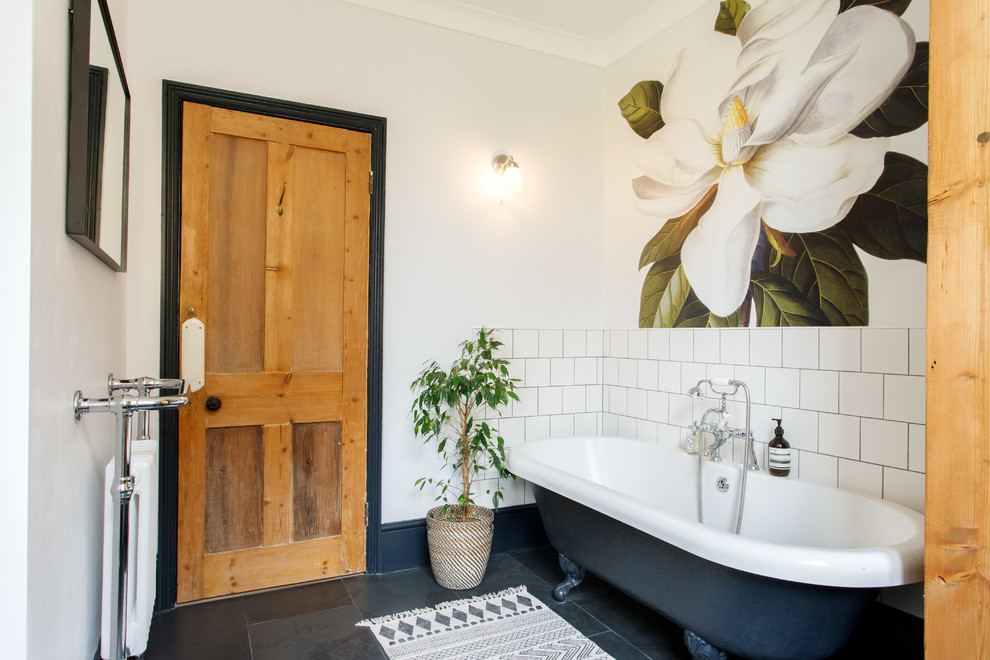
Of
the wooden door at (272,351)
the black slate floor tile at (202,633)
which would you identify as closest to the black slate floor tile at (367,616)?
the black slate floor tile at (202,633)

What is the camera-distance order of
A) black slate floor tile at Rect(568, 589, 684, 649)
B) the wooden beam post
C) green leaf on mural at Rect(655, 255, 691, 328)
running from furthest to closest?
1. green leaf on mural at Rect(655, 255, 691, 328)
2. black slate floor tile at Rect(568, 589, 684, 649)
3. the wooden beam post

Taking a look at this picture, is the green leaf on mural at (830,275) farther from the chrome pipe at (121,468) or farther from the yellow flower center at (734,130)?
the chrome pipe at (121,468)

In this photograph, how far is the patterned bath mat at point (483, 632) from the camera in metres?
2.08

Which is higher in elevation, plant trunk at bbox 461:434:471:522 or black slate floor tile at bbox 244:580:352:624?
plant trunk at bbox 461:434:471:522

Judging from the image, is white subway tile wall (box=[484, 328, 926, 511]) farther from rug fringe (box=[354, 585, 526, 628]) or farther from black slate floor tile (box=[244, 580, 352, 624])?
black slate floor tile (box=[244, 580, 352, 624])

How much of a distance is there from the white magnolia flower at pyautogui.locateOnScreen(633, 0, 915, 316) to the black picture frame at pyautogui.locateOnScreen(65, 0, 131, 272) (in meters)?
2.28

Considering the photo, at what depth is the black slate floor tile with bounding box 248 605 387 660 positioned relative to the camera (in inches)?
82.1

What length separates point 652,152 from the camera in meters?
3.06

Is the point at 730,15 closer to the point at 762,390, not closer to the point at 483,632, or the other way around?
the point at 762,390

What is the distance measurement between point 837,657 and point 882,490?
0.58 m

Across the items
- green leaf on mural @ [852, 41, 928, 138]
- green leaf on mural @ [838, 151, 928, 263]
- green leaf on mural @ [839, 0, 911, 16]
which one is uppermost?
green leaf on mural @ [839, 0, 911, 16]

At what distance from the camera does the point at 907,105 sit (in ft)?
6.40

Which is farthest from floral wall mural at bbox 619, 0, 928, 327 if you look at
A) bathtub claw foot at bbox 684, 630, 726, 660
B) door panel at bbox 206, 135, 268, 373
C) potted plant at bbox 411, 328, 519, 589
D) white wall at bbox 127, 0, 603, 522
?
door panel at bbox 206, 135, 268, 373

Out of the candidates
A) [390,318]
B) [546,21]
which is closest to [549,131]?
[546,21]
